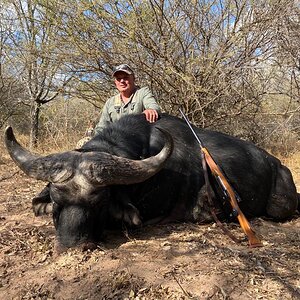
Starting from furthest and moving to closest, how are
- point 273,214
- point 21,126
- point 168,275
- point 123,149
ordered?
point 21,126 < point 273,214 < point 123,149 < point 168,275

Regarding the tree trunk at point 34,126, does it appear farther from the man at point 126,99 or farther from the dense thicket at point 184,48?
the man at point 126,99

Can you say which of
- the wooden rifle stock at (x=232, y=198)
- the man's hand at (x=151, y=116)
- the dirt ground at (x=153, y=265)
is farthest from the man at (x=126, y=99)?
the dirt ground at (x=153, y=265)

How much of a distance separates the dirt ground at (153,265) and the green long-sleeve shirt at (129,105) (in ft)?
6.82

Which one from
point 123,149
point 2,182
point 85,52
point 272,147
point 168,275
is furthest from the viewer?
point 272,147

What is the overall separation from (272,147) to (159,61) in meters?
→ 4.53

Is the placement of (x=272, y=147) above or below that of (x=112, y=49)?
below

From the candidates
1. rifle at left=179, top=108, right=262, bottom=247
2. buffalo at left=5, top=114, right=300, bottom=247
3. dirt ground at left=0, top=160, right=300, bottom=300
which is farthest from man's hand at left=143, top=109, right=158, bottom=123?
dirt ground at left=0, top=160, right=300, bottom=300

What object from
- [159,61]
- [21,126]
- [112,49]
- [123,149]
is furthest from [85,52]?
[21,126]

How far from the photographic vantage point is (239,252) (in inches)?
129

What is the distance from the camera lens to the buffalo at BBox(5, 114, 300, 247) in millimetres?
3318

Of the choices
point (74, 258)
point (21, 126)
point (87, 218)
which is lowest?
point (74, 258)

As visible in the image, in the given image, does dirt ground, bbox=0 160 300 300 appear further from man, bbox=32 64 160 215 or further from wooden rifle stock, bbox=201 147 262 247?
man, bbox=32 64 160 215

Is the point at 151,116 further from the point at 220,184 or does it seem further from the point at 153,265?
the point at 153,265

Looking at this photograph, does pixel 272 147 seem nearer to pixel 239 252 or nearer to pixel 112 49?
pixel 112 49
